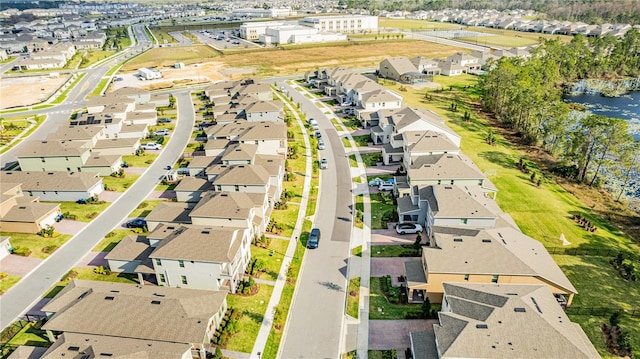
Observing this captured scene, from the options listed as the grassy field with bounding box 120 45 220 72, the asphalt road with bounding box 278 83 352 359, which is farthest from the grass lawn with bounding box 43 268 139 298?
the grassy field with bounding box 120 45 220 72

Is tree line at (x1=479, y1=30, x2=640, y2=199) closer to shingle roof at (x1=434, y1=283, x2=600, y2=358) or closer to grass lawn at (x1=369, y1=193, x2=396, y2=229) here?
grass lawn at (x1=369, y1=193, x2=396, y2=229)

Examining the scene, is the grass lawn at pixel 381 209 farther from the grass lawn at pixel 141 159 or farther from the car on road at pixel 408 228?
the grass lawn at pixel 141 159

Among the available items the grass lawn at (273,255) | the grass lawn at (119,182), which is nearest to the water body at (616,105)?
the grass lawn at (273,255)

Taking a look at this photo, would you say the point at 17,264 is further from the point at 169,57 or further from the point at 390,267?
the point at 169,57

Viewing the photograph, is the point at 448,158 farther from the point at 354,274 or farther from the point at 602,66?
the point at 602,66

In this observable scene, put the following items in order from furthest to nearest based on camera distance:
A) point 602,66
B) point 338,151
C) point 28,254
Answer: point 602,66 → point 338,151 → point 28,254

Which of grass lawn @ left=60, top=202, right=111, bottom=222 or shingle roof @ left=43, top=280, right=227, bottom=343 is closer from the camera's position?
shingle roof @ left=43, top=280, right=227, bottom=343

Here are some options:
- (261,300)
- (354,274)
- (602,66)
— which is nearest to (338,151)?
(354,274)

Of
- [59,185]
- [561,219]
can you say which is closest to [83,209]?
[59,185]
